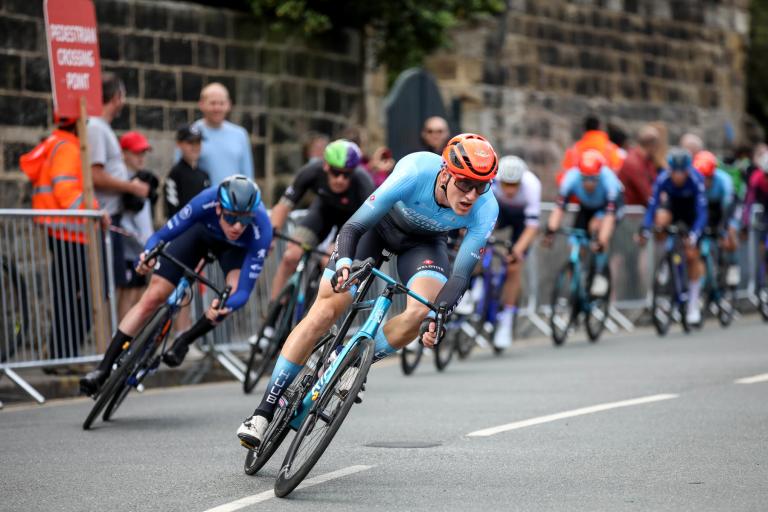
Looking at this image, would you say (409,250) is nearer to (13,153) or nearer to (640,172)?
(13,153)

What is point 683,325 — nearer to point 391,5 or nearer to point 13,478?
point 391,5

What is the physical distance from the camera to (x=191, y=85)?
694 inches

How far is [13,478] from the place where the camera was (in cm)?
841

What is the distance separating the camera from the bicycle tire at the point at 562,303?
17703 mm

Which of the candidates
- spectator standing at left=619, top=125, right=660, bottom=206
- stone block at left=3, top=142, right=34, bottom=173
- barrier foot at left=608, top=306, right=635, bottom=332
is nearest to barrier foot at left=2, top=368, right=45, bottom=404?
stone block at left=3, top=142, right=34, bottom=173

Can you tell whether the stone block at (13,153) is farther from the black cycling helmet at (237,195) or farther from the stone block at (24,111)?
the black cycling helmet at (237,195)

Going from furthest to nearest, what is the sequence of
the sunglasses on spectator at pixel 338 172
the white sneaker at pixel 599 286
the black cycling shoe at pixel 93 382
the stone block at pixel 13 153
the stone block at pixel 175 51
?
the white sneaker at pixel 599 286, the stone block at pixel 175 51, the stone block at pixel 13 153, the sunglasses on spectator at pixel 338 172, the black cycling shoe at pixel 93 382

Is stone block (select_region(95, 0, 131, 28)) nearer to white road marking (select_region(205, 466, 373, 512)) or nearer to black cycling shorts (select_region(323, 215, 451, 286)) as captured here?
black cycling shorts (select_region(323, 215, 451, 286))

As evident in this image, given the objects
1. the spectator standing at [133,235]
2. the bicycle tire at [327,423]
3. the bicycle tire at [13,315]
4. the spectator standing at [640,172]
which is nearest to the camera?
the bicycle tire at [327,423]

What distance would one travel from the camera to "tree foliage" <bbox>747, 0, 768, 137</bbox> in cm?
4153

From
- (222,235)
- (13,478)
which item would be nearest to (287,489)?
(13,478)

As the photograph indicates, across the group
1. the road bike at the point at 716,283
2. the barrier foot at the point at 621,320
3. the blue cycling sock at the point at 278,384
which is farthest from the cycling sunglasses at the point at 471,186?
the barrier foot at the point at 621,320

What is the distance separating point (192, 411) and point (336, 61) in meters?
9.33

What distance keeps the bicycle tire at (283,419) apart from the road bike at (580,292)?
31.0 feet
